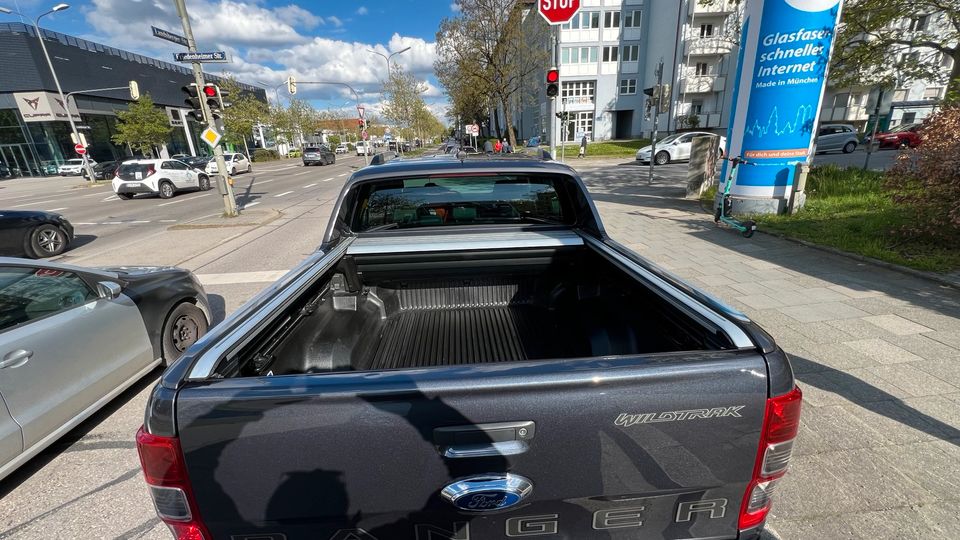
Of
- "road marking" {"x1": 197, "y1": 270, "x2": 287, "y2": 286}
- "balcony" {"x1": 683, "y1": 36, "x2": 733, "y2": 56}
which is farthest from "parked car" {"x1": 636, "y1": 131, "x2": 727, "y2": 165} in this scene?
"road marking" {"x1": 197, "y1": 270, "x2": 287, "y2": 286}

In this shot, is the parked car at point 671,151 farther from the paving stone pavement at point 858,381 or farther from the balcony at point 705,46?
the balcony at point 705,46

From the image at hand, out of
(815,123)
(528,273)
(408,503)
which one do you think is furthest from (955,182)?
(408,503)

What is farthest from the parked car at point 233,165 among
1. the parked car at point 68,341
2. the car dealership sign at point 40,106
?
the parked car at point 68,341

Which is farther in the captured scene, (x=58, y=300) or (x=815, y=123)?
(x=815, y=123)

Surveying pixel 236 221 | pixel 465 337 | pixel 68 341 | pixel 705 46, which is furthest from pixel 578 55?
pixel 68 341

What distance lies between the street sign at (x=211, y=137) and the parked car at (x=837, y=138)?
28.5 meters

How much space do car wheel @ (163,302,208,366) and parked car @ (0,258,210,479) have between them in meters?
0.01

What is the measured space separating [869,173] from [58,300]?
15.2 metres

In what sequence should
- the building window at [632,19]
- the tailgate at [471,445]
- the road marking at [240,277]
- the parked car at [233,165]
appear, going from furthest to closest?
the building window at [632,19] → the parked car at [233,165] → the road marking at [240,277] → the tailgate at [471,445]

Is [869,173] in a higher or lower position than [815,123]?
lower

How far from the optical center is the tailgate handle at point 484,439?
1126mm

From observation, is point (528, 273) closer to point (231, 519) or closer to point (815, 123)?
point (231, 519)

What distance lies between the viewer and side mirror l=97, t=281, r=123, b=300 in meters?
3.26

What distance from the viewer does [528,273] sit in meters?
3.11
